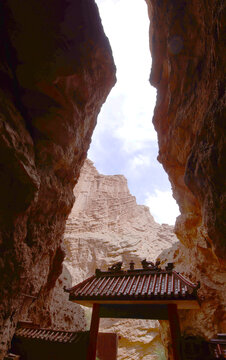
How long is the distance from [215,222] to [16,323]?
7818mm

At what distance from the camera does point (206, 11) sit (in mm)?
6777

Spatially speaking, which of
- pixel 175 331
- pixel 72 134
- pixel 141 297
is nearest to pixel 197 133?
pixel 72 134

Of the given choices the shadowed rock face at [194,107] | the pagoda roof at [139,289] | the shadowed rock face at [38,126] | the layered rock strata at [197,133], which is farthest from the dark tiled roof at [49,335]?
the shadowed rock face at [194,107]

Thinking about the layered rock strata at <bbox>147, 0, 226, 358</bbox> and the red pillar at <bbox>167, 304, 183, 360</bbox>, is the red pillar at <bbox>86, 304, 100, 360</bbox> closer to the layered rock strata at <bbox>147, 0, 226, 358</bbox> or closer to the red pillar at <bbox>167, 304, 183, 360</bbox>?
the red pillar at <bbox>167, 304, 183, 360</bbox>

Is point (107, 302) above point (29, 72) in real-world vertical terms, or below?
below

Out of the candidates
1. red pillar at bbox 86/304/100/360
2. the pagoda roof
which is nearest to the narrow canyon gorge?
the pagoda roof

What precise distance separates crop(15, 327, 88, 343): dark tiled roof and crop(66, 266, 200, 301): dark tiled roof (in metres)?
1.26

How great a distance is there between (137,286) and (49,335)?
11.7 ft

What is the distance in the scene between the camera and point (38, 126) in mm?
8523

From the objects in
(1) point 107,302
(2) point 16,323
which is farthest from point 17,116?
(2) point 16,323

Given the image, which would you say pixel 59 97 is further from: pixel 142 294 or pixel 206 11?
pixel 142 294

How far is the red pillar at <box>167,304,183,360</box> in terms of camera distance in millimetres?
5220

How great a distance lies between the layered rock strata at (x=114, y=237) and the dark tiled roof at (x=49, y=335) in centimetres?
1799

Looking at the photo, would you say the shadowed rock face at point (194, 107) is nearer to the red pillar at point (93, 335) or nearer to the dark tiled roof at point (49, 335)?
the red pillar at point (93, 335)
